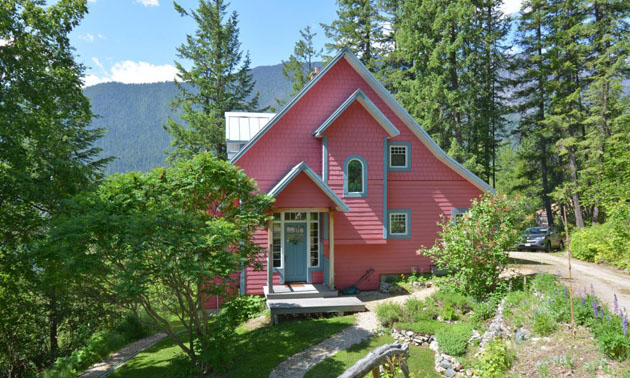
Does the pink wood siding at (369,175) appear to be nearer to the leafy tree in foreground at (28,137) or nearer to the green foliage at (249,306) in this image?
the green foliage at (249,306)

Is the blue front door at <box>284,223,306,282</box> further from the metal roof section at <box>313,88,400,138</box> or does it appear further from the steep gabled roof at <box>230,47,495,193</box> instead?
the steep gabled roof at <box>230,47,495,193</box>

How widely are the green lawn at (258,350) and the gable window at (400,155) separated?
7.02 m

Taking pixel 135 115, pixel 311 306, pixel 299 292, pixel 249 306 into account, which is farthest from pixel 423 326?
pixel 135 115

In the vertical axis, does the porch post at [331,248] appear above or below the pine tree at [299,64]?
below

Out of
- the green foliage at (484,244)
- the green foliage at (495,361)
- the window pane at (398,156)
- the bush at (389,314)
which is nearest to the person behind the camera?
the green foliage at (495,361)

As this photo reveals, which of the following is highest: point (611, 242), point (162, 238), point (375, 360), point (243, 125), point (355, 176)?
point (243, 125)

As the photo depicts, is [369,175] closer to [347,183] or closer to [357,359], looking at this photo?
[347,183]

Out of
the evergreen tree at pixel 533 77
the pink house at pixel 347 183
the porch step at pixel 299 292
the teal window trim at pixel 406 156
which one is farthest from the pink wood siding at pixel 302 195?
the evergreen tree at pixel 533 77

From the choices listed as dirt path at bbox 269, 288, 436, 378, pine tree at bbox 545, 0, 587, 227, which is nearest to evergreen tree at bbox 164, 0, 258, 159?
dirt path at bbox 269, 288, 436, 378

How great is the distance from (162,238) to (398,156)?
11022mm

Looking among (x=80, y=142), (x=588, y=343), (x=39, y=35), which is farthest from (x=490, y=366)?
(x=80, y=142)

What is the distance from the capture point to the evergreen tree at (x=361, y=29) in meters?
29.9

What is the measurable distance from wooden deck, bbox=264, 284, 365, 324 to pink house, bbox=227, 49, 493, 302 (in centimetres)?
61

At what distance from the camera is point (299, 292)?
12.9m
